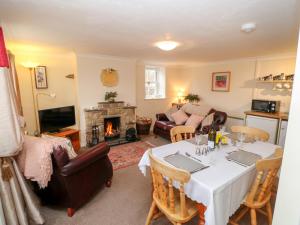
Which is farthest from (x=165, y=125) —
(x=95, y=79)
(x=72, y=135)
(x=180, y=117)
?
(x=72, y=135)

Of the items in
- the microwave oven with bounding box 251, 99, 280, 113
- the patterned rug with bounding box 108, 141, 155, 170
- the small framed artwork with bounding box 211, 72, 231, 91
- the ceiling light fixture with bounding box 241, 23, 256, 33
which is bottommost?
the patterned rug with bounding box 108, 141, 155, 170

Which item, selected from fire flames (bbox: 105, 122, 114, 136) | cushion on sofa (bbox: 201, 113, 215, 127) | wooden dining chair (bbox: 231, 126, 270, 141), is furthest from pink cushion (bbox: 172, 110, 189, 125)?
wooden dining chair (bbox: 231, 126, 270, 141)

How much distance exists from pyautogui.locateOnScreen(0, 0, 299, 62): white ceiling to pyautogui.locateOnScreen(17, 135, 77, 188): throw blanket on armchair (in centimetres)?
141

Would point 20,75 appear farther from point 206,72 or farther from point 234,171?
point 206,72

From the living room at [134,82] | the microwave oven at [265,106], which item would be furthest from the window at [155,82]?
the microwave oven at [265,106]

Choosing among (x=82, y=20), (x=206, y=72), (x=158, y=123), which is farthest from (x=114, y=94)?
(x=206, y=72)

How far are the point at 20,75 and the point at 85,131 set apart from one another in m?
1.89

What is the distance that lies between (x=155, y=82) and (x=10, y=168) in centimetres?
492

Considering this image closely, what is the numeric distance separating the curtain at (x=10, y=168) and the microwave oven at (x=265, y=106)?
15.5 feet

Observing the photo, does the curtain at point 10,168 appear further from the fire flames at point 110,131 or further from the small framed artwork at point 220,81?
the small framed artwork at point 220,81

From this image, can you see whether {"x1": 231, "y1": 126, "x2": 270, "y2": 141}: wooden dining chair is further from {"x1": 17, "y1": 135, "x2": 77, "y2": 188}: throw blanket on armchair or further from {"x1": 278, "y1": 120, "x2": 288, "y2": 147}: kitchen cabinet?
{"x1": 17, "y1": 135, "x2": 77, "y2": 188}: throw blanket on armchair

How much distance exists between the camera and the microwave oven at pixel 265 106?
13.1 feet

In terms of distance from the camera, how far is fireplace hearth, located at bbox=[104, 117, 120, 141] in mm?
4690

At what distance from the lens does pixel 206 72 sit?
5.67m
